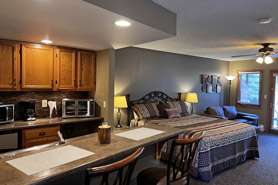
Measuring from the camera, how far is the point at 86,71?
3840 mm

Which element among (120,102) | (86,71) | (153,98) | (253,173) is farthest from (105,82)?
(253,173)

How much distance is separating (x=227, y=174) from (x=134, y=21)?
303cm

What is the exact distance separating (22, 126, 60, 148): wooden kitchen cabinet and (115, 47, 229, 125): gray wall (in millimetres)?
1796

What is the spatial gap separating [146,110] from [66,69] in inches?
79.9

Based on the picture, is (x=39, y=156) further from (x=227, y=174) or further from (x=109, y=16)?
(x=227, y=174)

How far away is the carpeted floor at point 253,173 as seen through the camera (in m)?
3.17

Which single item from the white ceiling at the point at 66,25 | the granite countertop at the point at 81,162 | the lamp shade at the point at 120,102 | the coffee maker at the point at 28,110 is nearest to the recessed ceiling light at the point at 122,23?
the white ceiling at the point at 66,25

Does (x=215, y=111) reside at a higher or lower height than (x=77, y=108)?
lower

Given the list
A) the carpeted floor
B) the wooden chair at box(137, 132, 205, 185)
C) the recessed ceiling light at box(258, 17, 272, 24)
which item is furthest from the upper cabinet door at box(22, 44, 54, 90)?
the recessed ceiling light at box(258, 17, 272, 24)

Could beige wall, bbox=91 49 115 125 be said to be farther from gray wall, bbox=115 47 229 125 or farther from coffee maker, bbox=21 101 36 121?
coffee maker, bbox=21 101 36 121

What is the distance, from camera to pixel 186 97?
19.1 ft

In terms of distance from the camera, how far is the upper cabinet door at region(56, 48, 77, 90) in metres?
3.51

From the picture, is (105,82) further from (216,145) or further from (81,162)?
(81,162)

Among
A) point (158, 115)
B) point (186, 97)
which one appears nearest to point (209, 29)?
point (158, 115)
